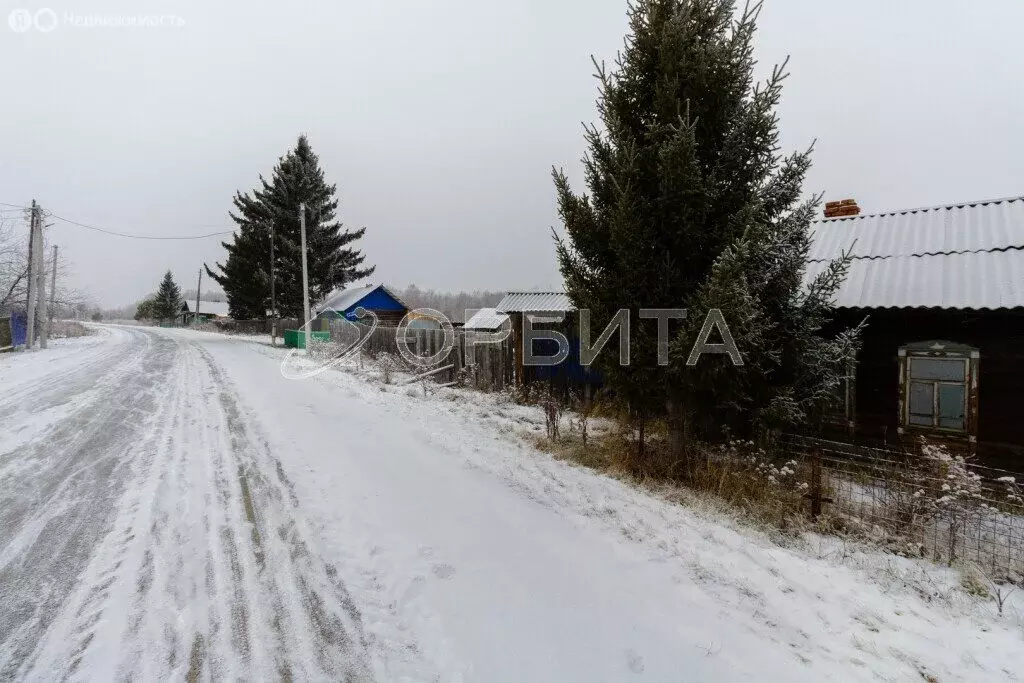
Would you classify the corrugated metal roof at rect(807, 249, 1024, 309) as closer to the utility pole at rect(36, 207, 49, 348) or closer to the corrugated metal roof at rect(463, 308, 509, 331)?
the corrugated metal roof at rect(463, 308, 509, 331)

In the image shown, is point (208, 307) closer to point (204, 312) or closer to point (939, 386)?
point (204, 312)

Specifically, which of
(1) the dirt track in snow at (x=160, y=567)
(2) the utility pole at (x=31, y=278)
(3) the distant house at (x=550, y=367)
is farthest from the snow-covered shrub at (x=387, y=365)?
(2) the utility pole at (x=31, y=278)

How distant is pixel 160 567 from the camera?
130 inches

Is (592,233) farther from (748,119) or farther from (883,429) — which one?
(883,429)

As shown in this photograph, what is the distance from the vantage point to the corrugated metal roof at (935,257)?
6.41m

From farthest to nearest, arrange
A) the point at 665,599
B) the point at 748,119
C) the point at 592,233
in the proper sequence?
1. the point at 592,233
2. the point at 748,119
3. the point at 665,599

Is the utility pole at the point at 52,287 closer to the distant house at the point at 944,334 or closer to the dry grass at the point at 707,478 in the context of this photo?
the dry grass at the point at 707,478

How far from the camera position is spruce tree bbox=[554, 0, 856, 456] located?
17.0 ft

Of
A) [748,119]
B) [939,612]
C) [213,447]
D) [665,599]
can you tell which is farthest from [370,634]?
[748,119]

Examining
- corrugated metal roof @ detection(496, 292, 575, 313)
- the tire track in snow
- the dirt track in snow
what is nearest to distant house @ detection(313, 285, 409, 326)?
corrugated metal roof @ detection(496, 292, 575, 313)

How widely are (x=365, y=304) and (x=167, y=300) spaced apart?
157ft

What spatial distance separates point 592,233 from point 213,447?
18.6 ft

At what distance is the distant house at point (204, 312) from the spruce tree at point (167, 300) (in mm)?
1509

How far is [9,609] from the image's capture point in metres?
2.82
